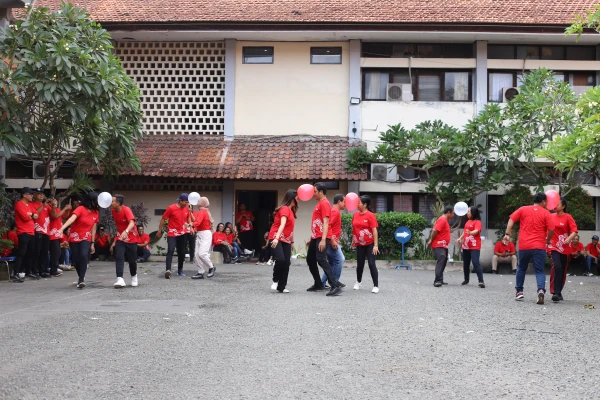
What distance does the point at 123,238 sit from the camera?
15.6 meters

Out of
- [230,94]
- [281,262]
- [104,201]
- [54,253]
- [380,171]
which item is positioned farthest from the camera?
[230,94]

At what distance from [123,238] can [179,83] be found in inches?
567

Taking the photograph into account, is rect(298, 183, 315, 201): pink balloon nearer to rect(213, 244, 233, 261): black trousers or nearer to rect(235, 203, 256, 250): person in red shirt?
rect(213, 244, 233, 261): black trousers

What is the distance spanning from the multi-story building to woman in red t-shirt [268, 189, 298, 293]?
40.5ft

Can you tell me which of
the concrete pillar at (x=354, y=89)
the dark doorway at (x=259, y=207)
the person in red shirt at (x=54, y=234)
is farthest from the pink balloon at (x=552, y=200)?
the dark doorway at (x=259, y=207)

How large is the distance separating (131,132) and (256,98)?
23.1 feet

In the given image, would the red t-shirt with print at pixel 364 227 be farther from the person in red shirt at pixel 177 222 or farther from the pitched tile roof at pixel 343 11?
the pitched tile roof at pixel 343 11

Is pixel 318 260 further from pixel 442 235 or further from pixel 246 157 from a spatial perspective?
pixel 246 157

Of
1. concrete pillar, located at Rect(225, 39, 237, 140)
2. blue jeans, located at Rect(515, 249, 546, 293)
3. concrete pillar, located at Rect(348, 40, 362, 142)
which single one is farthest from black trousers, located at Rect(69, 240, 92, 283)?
concrete pillar, located at Rect(348, 40, 362, 142)

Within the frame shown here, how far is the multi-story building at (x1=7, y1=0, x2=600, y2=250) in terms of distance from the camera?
27.8 meters

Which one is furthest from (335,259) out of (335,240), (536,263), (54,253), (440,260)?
(54,253)

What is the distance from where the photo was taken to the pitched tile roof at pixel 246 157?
26812mm

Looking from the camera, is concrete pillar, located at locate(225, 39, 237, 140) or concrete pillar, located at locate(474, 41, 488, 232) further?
concrete pillar, located at locate(225, 39, 237, 140)

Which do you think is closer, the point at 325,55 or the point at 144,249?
the point at 144,249
